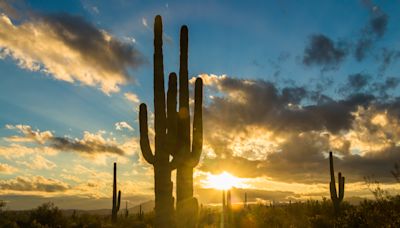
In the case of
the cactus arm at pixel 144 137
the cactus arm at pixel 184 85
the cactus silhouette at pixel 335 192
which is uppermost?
the cactus arm at pixel 184 85

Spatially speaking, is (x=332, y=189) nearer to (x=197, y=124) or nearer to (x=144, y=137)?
(x=197, y=124)

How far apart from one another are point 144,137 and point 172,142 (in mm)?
965

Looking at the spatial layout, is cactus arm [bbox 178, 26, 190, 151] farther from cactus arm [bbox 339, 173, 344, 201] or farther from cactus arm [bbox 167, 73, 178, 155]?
cactus arm [bbox 339, 173, 344, 201]

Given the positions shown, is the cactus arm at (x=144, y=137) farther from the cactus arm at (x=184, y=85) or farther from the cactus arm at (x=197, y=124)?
the cactus arm at (x=197, y=124)

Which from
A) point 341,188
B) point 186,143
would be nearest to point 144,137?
point 186,143

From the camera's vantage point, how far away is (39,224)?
23188 mm

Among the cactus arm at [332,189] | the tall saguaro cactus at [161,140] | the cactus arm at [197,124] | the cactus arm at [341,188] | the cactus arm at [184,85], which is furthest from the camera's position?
the cactus arm at [341,188]

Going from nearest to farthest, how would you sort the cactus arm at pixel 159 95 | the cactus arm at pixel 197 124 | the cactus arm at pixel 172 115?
the cactus arm at pixel 159 95
the cactus arm at pixel 172 115
the cactus arm at pixel 197 124

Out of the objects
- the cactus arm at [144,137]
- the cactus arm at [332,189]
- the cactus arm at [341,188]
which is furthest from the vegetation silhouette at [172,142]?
the cactus arm at [341,188]

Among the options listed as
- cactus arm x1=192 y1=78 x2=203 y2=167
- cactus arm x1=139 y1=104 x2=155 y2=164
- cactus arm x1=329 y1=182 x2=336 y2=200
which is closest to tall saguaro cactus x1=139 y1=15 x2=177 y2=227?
cactus arm x1=139 y1=104 x2=155 y2=164

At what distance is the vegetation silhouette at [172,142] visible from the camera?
552 inches

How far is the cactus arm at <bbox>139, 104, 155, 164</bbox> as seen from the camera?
14.4 meters

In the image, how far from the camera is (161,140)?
14227 millimetres

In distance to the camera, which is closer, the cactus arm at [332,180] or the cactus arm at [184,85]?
the cactus arm at [184,85]
